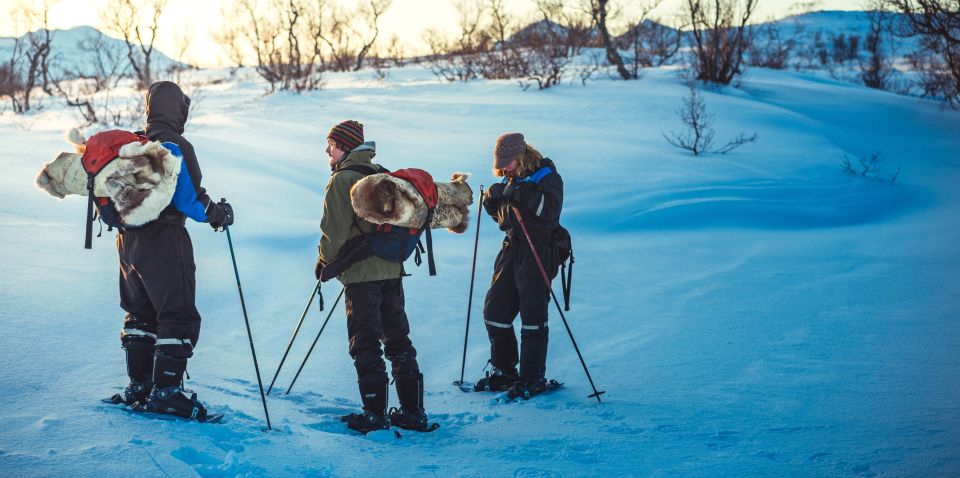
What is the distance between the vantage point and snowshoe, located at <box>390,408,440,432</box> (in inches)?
131

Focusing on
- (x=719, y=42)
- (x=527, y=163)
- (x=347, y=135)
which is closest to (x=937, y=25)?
(x=719, y=42)

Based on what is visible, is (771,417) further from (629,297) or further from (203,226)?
(203,226)

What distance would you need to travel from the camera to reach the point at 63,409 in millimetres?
2885

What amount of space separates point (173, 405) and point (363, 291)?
0.95 meters

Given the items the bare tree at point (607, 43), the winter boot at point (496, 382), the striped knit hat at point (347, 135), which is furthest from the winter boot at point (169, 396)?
the bare tree at point (607, 43)

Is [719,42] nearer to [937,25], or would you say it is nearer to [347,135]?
[937,25]

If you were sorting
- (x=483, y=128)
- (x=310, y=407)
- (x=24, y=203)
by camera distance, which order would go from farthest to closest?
(x=483, y=128), (x=24, y=203), (x=310, y=407)

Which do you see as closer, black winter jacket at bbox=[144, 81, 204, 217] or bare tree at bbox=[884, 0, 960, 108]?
black winter jacket at bbox=[144, 81, 204, 217]

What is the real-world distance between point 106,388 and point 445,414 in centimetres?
164

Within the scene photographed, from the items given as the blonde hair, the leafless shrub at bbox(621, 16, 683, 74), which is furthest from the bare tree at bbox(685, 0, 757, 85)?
the blonde hair

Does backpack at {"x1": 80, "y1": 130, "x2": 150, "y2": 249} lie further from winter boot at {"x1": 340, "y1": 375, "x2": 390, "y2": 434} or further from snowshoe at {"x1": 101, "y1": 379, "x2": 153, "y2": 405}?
winter boot at {"x1": 340, "y1": 375, "x2": 390, "y2": 434}

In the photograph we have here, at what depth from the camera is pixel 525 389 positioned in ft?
12.5

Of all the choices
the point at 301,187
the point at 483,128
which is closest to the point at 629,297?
the point at 301,187

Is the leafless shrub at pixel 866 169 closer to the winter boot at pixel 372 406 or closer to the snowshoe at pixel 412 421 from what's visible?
the snowshoe at pixel 412 421
